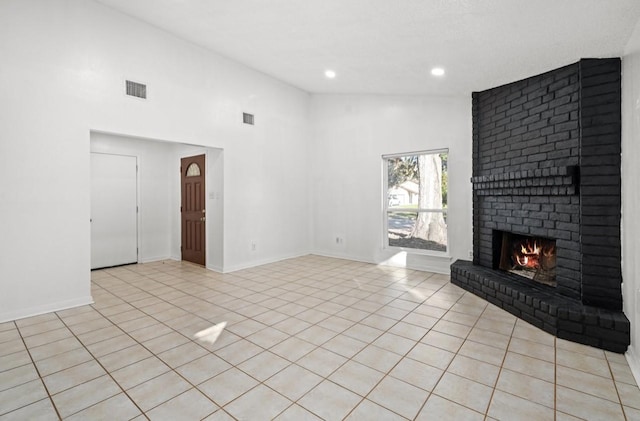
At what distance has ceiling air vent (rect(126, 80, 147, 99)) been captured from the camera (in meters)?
3.97

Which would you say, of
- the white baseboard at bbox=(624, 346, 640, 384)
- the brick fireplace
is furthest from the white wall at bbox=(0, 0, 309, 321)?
the white baseboard at bbox=(624, 346, 640, 384)

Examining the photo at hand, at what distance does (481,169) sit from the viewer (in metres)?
4.51

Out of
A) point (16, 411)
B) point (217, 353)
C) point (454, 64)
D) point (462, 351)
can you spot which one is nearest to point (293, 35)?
Answer: point (454, 64)

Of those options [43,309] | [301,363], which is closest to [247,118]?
[43,309]

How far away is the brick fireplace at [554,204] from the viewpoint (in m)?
2.80

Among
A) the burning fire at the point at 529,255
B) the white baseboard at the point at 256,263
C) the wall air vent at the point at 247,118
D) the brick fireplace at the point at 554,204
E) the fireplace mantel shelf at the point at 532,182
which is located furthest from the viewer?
the wall air vent at the point at 247,118

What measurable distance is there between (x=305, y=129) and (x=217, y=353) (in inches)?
200

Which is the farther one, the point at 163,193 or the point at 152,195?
the point at 163,193

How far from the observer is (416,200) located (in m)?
5.52

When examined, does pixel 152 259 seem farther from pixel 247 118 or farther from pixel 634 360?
pixel 634 360

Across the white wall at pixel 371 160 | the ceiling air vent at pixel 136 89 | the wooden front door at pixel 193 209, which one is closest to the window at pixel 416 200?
the white wall at pixel 371 160

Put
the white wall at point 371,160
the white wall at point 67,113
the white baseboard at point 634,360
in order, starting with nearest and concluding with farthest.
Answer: the white baseboard at point 634,360
the white wall at point 67,113
the white wall at point 371,160

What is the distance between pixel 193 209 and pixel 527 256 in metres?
5.33

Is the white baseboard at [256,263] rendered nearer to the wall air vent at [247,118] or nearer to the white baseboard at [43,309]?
the white baseboard at [43,309]
